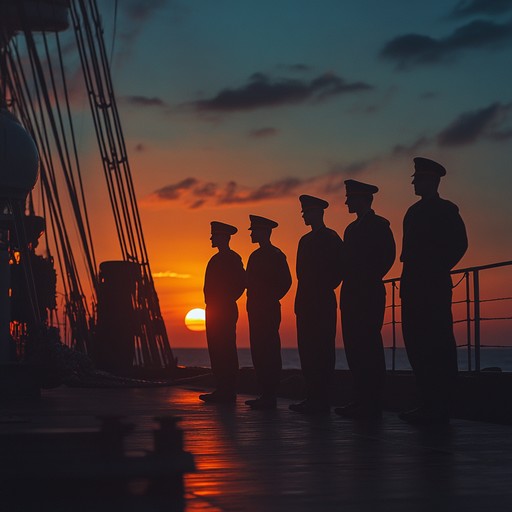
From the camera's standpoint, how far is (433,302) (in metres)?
7.03

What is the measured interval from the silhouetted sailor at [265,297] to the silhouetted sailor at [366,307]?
1.68 meters

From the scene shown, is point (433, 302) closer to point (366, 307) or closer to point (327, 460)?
point (366, 307)

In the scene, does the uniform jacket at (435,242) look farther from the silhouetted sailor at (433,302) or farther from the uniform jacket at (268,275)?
the uniform jacket at (268,275)

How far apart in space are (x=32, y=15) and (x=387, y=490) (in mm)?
20541

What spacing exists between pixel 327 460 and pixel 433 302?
2.40 meters

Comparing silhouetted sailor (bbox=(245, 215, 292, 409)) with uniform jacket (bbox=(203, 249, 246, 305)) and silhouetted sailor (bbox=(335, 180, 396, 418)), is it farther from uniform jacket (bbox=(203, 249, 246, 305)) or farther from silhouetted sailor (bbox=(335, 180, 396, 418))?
silhouetted sailor (bbox=(335, 180, 396, 418))

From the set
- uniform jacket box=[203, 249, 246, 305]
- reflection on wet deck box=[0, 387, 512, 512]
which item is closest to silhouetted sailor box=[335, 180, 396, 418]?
reflection on wet deck box=[0, 387, 512, 512]

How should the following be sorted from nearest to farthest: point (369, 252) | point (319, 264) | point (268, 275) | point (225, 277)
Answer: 1. point (369, 252)
2. point (319, 264)
3. point (268, 275)
4. point (225, 277)

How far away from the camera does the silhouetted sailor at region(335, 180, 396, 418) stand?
306 inches

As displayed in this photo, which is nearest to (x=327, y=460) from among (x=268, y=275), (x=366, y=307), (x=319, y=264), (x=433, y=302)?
(x=433, y=302)

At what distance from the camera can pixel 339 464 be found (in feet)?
15.3

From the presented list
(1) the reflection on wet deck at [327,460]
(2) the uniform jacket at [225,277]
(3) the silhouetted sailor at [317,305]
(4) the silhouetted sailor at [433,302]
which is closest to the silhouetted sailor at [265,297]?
(2) the uniform jacket at [225,277]

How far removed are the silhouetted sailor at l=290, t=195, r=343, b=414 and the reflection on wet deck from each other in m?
0.37

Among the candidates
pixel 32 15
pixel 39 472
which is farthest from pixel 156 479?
pixel 32 15
